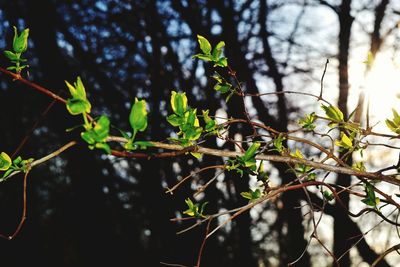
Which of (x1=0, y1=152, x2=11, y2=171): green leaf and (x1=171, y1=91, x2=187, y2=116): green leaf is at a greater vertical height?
(x1=171, y1=91, x2=187, y2=116): green leaf

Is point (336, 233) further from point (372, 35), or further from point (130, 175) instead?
point (130, 175)

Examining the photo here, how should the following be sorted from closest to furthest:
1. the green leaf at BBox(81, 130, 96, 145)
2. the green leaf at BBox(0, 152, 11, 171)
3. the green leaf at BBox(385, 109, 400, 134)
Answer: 1. the green leaf at BBox(81, 130, 96, 145)
2. the green leaf at BBox(0, 152, 11, 171)
3. the green leaf at BBox(385, 109, 400, 134)

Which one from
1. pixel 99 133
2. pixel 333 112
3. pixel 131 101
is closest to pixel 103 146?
pixel 99 133

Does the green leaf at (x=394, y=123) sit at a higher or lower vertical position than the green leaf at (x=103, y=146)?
Result: higher

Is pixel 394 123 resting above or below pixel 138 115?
above

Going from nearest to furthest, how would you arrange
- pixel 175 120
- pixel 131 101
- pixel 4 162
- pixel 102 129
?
pixel 102 129, pixel 4 162, pixel 175 120, pixel 131 101

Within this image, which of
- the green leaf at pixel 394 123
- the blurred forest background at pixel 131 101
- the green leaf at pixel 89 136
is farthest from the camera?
the blurred forest background at pixel 131 101

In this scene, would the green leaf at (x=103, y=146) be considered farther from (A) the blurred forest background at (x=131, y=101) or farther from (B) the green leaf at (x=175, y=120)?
(A) the blurred forest background at (x=131, y=101)

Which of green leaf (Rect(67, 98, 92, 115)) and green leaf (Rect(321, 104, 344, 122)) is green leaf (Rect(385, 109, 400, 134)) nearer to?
green leaf (Rect(321, 104, 344, 122))

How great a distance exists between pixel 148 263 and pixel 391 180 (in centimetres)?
968

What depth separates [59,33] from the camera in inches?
265

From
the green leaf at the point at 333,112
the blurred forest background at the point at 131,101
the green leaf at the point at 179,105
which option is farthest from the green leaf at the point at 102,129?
the blurred forest background at the point at 131,101

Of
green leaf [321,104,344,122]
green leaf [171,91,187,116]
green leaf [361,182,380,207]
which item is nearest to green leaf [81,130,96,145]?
green leaf [171,91,187,116]

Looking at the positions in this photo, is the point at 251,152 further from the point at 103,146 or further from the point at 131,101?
the point at 131,101
